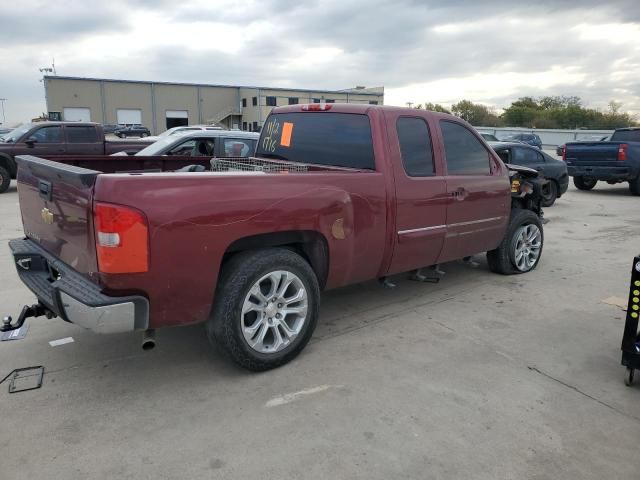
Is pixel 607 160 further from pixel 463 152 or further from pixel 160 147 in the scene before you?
pixel 160 147

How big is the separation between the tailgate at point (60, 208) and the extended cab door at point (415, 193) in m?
2.36

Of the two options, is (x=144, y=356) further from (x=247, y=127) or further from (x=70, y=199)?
(x=247, y=127)

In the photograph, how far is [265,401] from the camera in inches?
126

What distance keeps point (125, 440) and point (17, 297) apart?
10.0 ft

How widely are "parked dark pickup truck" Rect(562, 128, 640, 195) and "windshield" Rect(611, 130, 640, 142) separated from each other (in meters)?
0.11

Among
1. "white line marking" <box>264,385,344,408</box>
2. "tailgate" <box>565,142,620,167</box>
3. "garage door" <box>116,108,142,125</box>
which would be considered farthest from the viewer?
"garage door" <box>116,108,142,125</box>

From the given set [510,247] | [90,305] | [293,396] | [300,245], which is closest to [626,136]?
[510,247]

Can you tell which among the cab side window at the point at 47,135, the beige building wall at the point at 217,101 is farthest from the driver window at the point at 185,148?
the beige building wall at the point at 217,101

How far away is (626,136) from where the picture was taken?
50.2 ft

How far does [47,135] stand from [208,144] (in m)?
6.30

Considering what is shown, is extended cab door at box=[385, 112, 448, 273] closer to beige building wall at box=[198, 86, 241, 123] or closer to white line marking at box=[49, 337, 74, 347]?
white line marking at box=[49, 337, 74, 347]

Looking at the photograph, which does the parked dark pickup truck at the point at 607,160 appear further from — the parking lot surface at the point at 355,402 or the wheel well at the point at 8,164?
the wheel well at the point at 8,164

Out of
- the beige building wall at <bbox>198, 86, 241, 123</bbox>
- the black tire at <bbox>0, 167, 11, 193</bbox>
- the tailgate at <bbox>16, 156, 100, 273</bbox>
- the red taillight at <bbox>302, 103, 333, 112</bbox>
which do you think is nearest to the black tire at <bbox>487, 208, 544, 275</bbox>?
the red taillight at <bbox>302, 103, 333, 112</bbox>

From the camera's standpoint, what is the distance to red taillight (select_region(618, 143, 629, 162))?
13.3 metres
